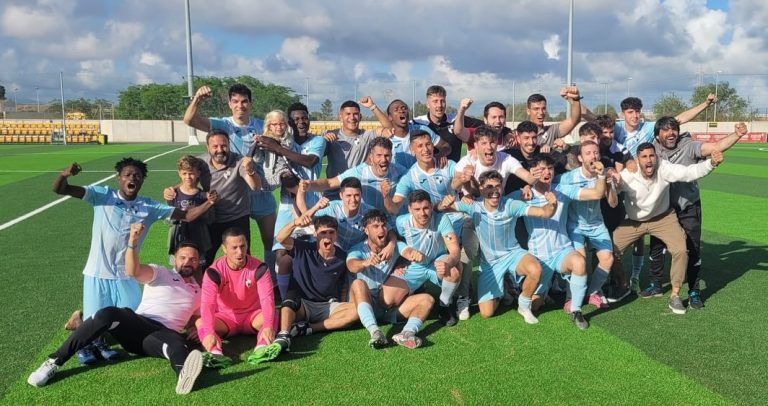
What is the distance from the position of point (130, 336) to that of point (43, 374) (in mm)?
616

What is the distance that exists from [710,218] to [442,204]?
823cm

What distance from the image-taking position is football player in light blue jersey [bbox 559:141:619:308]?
5855mm

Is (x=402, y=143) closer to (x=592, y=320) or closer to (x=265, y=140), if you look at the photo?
(x=265, y=140)

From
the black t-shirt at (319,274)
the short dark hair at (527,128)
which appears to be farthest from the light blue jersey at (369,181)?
the short dark hair at (527,128)

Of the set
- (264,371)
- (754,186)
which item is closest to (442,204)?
(264,371)

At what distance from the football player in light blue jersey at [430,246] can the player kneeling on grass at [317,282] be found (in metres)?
0.65

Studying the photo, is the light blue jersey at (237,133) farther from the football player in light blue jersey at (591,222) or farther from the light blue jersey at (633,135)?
the light blue jersey at (633,135)

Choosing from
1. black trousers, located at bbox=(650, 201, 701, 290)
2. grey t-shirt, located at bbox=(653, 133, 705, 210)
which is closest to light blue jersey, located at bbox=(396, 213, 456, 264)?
black trousers, located at bbox=(650, 201, 701, 290)

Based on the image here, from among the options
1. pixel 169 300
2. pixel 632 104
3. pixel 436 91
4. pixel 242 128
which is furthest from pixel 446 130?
pixel 169 300

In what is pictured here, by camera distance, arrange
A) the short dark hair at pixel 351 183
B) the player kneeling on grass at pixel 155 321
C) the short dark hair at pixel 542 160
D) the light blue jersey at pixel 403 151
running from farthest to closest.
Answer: the light blue jersey at pixel 403 151
the short dark hair at pixel 542 160
the short dark hair at pixel 351 183
the player kneeling on grass at pixel 155 321

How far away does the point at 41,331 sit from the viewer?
17.0 ft

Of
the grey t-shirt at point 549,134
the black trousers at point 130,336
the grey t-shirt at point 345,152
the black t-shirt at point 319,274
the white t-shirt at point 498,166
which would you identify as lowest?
the black trousers at point 130,336

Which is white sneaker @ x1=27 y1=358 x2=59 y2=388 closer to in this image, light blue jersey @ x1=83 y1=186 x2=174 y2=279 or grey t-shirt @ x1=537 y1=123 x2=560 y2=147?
light blue jersey @ x1=83 y1=186 x2=174 y2=279

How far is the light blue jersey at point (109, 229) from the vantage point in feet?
15.8
